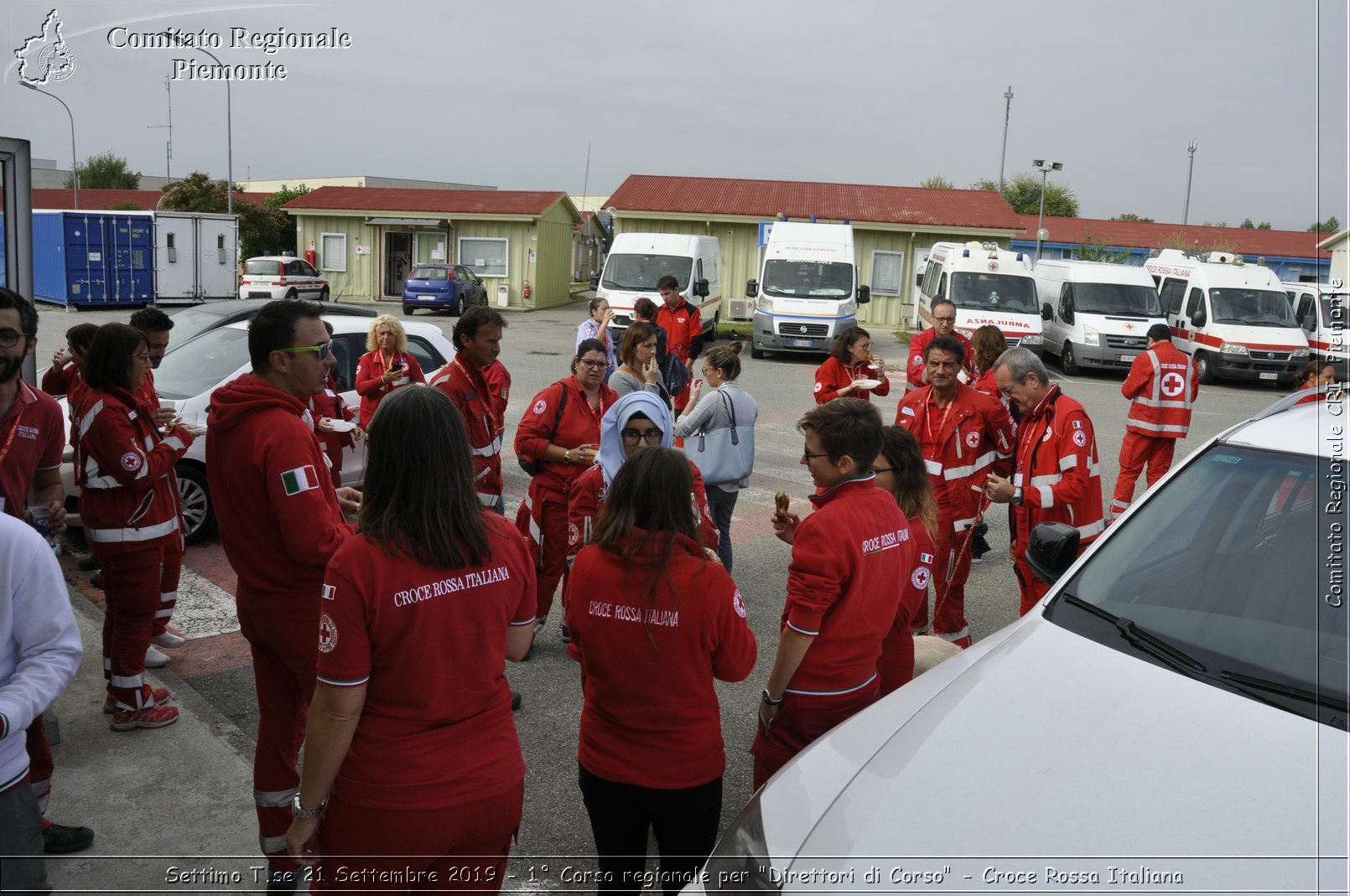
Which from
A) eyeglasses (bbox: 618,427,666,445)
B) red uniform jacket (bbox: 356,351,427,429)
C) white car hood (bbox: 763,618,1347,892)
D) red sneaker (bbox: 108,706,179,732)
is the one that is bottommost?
red sneaker (bbox: 108,706,179,732)

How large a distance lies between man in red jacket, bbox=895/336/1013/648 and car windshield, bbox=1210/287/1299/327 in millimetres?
19606

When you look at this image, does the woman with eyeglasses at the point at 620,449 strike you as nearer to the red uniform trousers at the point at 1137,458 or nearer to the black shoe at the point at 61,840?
the black shoe at the point at 61,840

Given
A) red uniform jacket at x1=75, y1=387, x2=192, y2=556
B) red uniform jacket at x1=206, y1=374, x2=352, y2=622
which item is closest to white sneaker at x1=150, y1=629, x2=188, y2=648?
red uniform jacket at x1=75, y1=387, x2=192, y2=556

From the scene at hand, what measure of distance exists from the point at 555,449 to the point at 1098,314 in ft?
66.6

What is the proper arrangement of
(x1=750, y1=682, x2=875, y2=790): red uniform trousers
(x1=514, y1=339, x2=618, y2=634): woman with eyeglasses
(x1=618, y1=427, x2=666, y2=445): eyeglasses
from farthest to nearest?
(x1=514, y1=339, x2=618, y2=634): woman with eyeglasses
(x1=618, y1=427, x2=666, y2=445): eyeglasses
(x1=750, y1=682, x2=875, y2=790): red uniform trousers

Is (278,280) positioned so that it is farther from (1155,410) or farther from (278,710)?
(278,710)

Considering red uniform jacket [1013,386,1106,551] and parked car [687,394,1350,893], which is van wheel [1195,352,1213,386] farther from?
parked car [687,394,1350,893]

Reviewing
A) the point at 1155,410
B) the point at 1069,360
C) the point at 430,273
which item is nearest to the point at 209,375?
the point at 1155,410

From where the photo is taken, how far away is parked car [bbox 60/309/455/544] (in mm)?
7496

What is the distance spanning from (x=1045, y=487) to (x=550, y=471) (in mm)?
2751

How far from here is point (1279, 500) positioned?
3236 millimetres

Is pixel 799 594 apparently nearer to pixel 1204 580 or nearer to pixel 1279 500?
pixel 1204 580

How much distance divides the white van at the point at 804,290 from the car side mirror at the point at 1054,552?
734 inches

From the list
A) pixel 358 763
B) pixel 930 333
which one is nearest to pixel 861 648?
pixel 358 763
